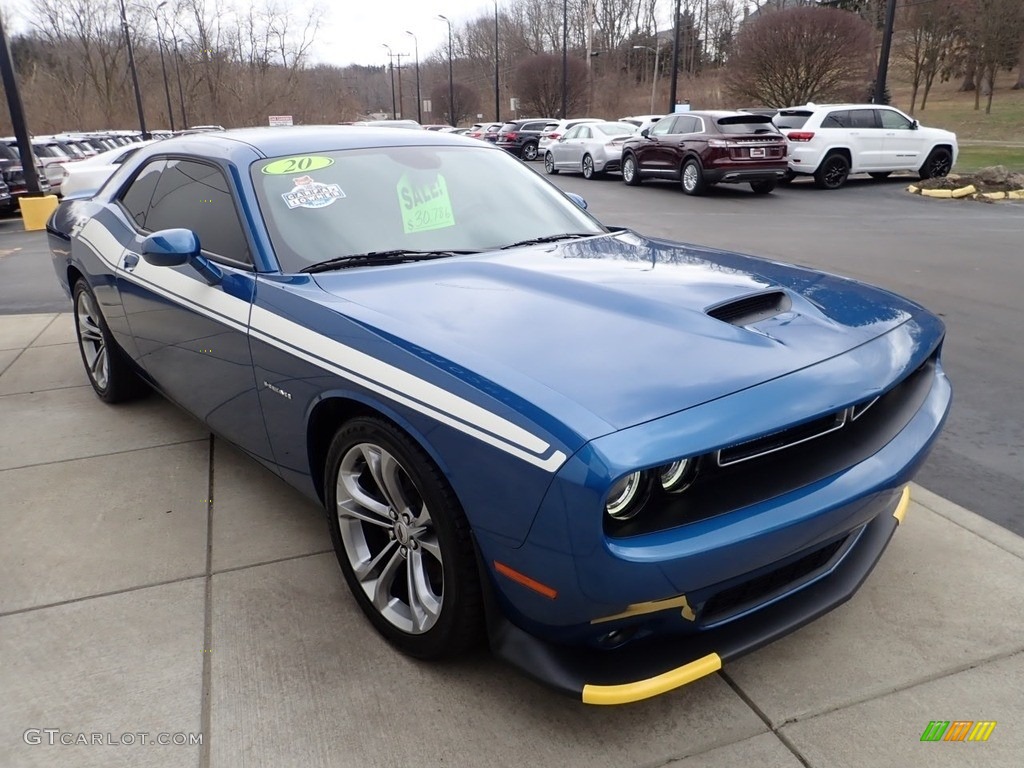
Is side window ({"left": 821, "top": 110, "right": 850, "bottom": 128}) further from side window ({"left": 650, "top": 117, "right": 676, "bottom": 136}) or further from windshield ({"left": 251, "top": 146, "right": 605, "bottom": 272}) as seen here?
windshield ({"left": 251, "top": 146, "right": 605, "bottom": 272})

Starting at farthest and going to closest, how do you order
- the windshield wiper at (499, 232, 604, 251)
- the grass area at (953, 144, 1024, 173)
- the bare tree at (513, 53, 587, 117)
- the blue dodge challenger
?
the bare tree at (513, 53, 587, 117) → the grass area at (953, 144, 1024, 173) → the windshield wiper at (499, 232, 604, 251) → the blue dodge challenger

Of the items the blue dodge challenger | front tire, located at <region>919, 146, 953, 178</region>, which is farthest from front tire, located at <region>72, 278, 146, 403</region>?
front tire, located at <region>919, 146, 953, 178</region>

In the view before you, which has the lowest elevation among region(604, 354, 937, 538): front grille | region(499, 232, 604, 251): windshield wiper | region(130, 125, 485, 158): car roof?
region(604, 354, 937, 538): front grille

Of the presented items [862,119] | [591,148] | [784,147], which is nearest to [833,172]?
[862,119]

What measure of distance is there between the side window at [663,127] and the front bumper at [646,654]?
1590cm

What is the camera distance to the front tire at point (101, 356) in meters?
4.48

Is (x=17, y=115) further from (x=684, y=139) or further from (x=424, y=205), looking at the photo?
(x=424, y=205)

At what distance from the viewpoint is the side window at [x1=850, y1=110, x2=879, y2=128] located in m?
16.6

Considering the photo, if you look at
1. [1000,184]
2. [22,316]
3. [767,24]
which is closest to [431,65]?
[767,24]

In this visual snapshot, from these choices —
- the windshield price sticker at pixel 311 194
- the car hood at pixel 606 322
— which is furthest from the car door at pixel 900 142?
the windshield price sticker at pixel 311 194

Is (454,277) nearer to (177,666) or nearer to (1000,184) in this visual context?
(177,666)

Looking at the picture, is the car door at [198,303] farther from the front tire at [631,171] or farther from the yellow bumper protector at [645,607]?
the front tire at [631,171]

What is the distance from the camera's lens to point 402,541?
241 cm

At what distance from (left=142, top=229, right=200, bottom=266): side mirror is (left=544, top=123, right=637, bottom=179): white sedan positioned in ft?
56.9
